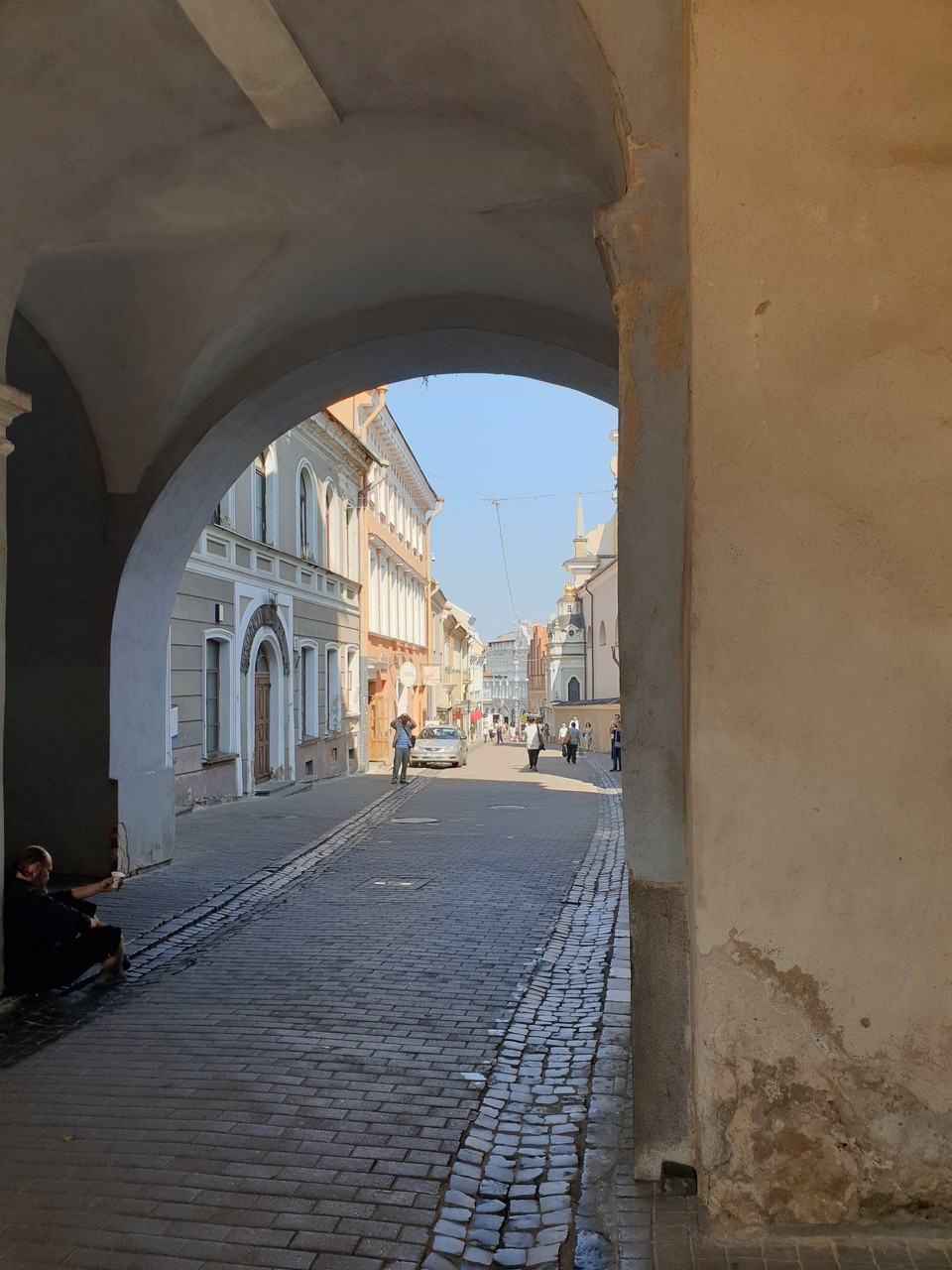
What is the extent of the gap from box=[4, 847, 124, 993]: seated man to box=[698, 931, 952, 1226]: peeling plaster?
4172mm

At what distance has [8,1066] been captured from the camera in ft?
17.1

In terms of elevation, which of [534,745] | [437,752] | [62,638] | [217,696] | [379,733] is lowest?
[437,752]

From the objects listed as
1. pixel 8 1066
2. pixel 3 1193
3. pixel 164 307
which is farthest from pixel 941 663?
pixel 164 307

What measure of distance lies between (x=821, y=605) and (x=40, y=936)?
4872mm

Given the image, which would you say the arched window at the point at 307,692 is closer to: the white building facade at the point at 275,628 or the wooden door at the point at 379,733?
the white building facade at the point at 275,628

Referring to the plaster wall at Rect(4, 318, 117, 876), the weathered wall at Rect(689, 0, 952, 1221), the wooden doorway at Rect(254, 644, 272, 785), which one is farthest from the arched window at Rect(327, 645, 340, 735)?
the weathered wall at Rect(689, 0, 952, 1221)

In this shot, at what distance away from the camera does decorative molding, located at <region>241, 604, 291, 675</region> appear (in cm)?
1898

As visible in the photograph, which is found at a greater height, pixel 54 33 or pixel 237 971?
pixel 54 33

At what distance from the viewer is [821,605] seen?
3.45m

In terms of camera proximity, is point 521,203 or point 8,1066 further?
point 521,203

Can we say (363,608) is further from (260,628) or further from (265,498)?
(260,628)

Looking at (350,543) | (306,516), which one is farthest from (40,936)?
(350,543)

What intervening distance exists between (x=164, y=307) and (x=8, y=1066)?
592cm

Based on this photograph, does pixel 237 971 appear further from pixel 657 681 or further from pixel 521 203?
pixel 521 203
